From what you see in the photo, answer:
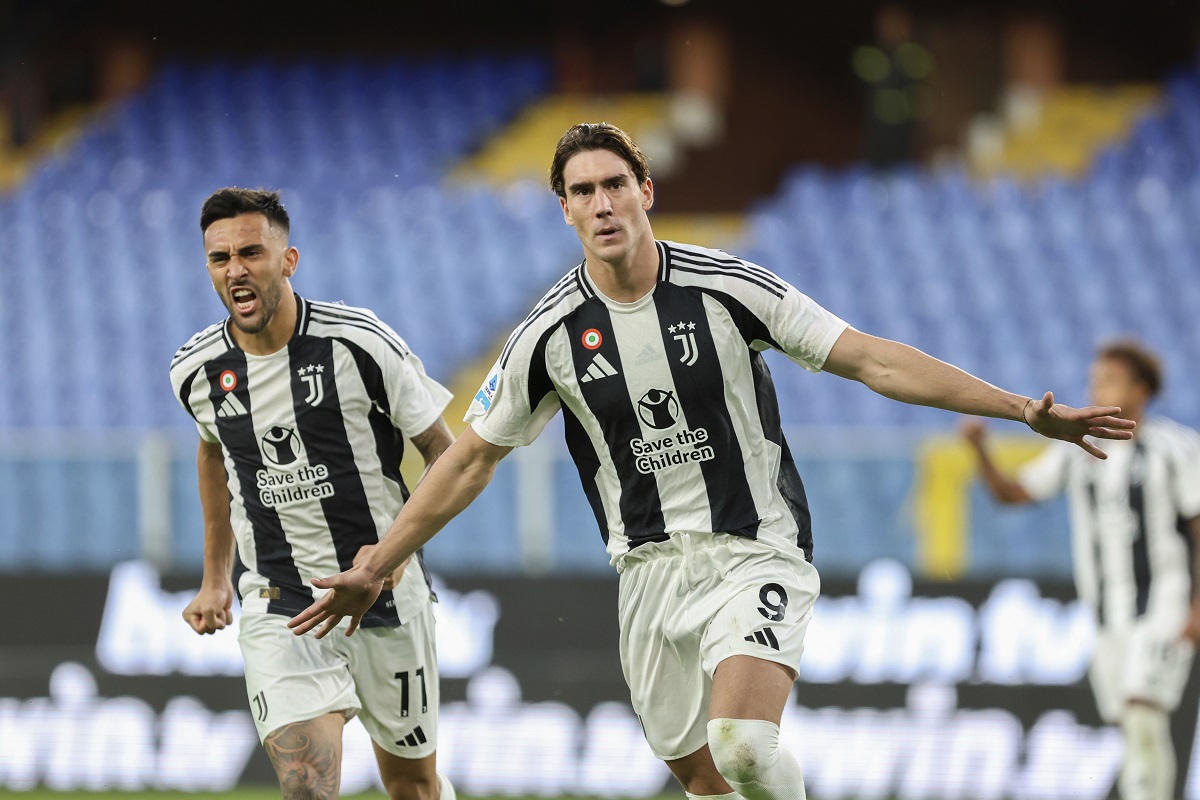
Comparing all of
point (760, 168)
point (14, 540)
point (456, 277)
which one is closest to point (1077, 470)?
point (14, 540)

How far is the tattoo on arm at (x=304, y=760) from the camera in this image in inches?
203

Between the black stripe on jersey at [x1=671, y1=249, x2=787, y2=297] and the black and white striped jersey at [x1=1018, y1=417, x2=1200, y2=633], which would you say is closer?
the black stripe on jersey at [x1=671, y1=249, x2=787, y2=297]

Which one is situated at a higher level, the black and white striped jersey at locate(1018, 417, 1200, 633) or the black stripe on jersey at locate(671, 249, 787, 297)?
the black stripe on jersey at locate(671, 249, 787, 297)

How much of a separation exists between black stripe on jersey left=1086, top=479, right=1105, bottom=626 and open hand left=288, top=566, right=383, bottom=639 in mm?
4201

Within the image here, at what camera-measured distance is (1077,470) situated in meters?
7.94

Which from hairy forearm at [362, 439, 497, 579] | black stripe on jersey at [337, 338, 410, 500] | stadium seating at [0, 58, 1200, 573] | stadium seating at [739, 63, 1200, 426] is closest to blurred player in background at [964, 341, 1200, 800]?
black stripe on jersey at [337, 338, 410, 500]

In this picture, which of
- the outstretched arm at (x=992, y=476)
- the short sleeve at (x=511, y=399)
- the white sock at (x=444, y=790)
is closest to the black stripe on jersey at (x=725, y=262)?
the short sleeve at (x=511, y=399)

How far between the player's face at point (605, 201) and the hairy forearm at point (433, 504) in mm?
725

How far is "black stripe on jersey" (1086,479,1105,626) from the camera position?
25.8ft

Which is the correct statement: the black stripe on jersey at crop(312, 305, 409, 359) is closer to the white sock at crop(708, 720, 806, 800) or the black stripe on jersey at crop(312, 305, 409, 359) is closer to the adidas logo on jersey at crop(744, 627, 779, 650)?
the adidas logo on jersey at crop(744, 627, 779, 650)

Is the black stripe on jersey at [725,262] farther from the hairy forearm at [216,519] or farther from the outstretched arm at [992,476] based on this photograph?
the outstretched arm at [992,476]

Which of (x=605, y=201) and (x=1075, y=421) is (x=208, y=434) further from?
(x=1075, y=421)

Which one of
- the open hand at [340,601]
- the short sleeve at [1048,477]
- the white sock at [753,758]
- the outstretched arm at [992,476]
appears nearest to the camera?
the white sock at [753,758]

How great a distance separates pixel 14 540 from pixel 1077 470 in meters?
6.09
